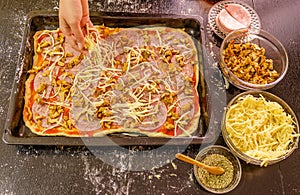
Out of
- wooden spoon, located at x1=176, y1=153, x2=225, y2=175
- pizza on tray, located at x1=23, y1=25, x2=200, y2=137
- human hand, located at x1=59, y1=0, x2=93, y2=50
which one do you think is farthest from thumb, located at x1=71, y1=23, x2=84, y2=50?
wooden spoon, located at x1=176, y1=153, x2=225, y2=175

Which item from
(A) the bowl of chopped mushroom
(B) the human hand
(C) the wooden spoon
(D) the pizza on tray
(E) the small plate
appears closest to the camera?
(B) the human hand

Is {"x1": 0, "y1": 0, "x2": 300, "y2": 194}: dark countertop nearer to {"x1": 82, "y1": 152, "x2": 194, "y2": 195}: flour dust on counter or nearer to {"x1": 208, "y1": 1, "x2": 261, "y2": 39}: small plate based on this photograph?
{"x1": 82, "y1": 152, "x2": 194, "y2": 195}: flour dust on counter

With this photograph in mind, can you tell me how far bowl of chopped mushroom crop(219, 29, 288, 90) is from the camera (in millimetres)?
2012

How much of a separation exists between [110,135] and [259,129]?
70cm

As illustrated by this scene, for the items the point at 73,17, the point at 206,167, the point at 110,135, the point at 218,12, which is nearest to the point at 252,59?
the point at 218,12

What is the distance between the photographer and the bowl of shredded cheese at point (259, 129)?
5.83 ft

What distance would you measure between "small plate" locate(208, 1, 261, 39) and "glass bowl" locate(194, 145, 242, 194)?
689mm

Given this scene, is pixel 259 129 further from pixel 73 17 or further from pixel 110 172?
pixel 73 17

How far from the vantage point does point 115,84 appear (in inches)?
77.5

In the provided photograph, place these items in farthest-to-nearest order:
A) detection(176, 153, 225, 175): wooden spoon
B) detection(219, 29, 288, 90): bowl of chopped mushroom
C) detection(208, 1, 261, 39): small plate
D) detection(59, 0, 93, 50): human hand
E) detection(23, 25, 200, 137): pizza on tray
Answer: detection(208, 1, 261, 39): small plate → detection(219, 29, 288, 90): bowl of chopped mushroom → detection(23, 25, 200, 137): pizza on tray → detection(176, 153, 225, 175): wooden spoon → detection(59, 0, 93, 50): human hand

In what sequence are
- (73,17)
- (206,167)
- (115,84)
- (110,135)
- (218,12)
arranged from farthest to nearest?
(218,12) → (115,84) → (110,135) → (206,167) → (73,17)

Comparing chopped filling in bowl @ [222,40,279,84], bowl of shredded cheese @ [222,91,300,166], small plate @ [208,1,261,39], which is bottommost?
bowl of shredded cheese @ [222,91,300,166]

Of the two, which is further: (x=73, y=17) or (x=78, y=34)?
(x=78, y=34)

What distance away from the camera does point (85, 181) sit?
1.78 m
